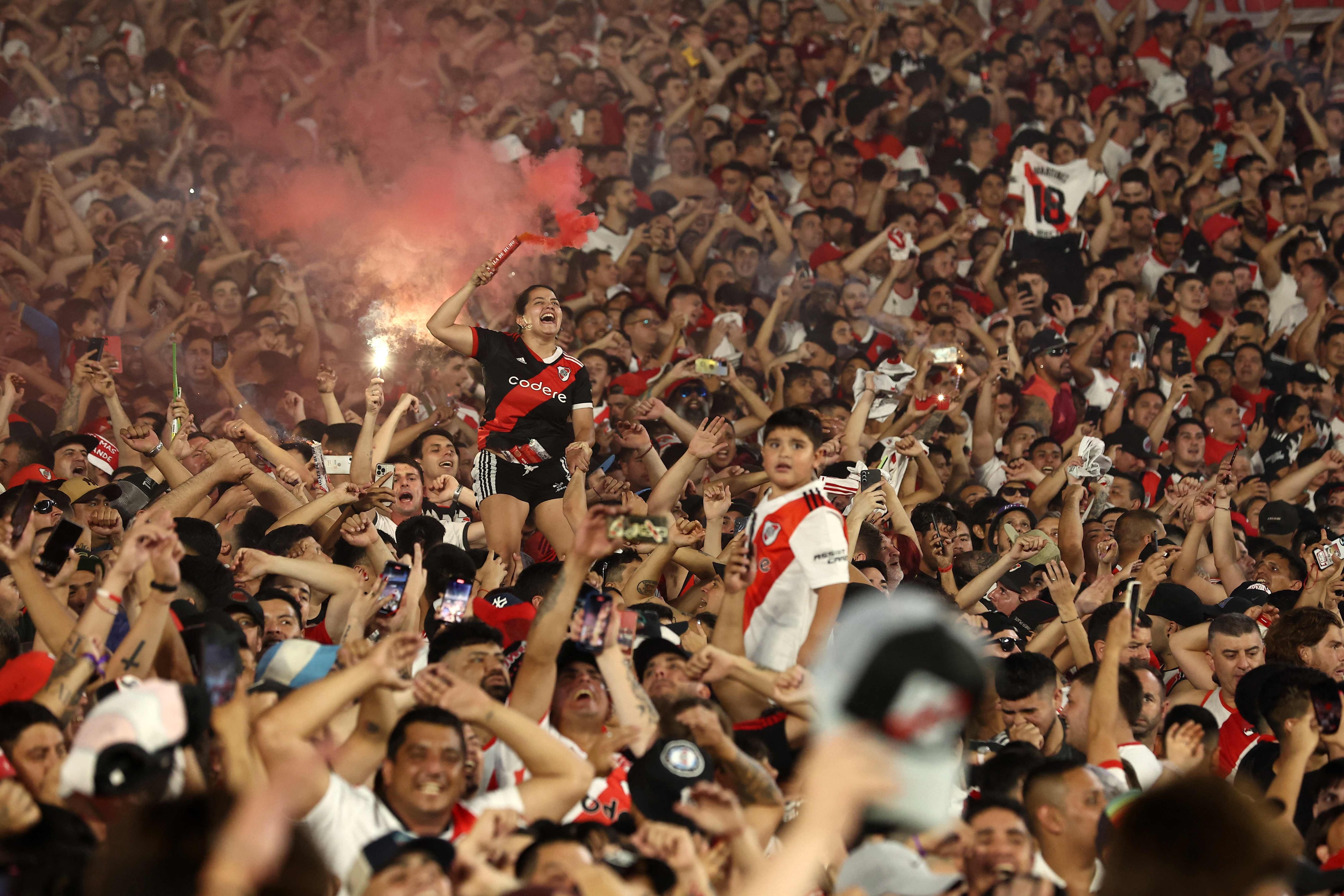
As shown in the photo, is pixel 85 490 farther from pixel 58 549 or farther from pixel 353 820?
pixel 353 820

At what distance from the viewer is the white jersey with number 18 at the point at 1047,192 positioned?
42.7 feet

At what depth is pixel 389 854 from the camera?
3.66 m

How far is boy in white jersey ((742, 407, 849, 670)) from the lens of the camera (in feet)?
17.8

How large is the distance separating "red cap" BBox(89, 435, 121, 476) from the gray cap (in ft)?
18.0

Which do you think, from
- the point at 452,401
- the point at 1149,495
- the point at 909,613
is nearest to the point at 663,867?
the point at 909,613

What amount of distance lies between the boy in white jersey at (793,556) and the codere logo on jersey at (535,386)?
7.67 feet

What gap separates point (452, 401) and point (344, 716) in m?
5.14

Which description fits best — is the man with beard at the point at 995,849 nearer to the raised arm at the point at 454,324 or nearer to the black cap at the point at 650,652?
the black cap at the point at 650,652

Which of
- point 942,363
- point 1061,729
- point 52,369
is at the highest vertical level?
point 942,363

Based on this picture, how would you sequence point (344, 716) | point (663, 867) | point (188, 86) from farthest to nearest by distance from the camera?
point (188, 86), point (344, 716), point (663, 867)

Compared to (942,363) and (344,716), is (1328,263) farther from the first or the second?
(344,716)

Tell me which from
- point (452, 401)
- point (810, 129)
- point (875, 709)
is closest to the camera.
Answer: point (875, 709)

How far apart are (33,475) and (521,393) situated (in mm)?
2638

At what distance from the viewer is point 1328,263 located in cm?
1262
